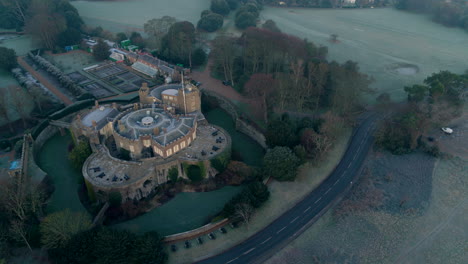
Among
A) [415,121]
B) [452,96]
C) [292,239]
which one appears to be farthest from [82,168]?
[452,96]

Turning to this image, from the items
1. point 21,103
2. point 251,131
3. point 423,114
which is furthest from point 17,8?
point 423,114

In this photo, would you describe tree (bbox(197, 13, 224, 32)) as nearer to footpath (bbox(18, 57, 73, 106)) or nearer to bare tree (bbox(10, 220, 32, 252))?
footpath (bbox(18, 57, 73, 106))

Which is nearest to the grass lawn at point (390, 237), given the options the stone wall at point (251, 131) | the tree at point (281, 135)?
the tree at point (281, 135)

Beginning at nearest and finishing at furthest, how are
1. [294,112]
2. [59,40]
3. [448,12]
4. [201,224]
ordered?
[201,224]
[294,112]
[59,40]
[448,12]

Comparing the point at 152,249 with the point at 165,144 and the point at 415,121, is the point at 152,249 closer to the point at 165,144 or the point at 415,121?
the point at 165,144

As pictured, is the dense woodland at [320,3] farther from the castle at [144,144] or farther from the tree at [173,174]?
the tree at [173,174]

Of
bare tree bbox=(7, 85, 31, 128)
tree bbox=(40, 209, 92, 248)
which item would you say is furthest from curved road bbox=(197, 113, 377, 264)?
bare tree bbox=(7, 85, 31, 128)
